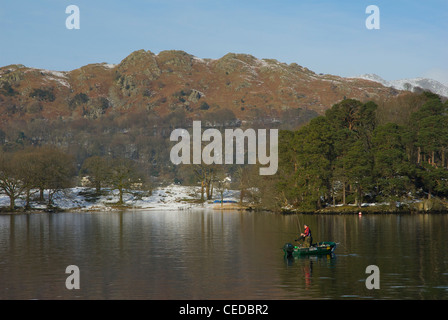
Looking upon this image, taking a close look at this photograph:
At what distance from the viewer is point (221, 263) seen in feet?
141

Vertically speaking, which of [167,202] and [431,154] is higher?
[431,154]

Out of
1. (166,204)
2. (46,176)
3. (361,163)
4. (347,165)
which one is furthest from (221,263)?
(166,204)

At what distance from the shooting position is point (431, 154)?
108 metres

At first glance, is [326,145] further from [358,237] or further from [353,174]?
[358,237]

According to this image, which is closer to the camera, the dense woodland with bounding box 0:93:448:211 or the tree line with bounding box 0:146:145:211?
the dense woodland with bounding box 0:93:448:211

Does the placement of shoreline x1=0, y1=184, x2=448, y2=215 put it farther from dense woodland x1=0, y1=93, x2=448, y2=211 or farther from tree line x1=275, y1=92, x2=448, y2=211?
tree line x1=275, y1=92, x2=448, y2=211

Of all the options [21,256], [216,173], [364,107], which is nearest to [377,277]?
[21,256]

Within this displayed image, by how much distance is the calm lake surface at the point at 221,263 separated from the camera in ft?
104

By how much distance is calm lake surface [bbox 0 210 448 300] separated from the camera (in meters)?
31.7

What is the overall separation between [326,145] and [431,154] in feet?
77.8

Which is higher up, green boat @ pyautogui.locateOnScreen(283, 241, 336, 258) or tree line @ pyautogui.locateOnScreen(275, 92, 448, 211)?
tree line @ pyautogui.locateOnScreen(275, 92, 448, 211)

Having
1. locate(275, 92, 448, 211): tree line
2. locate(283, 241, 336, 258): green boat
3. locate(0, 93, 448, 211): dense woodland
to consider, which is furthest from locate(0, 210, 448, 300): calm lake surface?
locate(0, 93, 448, 211): dense woodland
